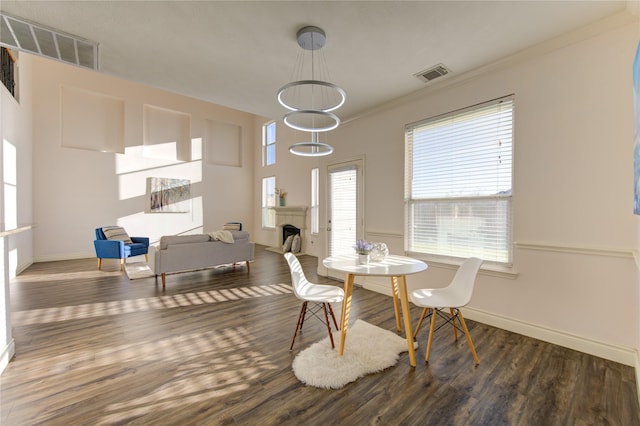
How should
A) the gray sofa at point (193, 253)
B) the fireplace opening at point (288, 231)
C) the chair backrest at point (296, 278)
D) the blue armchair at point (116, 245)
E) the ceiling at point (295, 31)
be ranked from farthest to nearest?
the fireplace opening at point (288, 231) → the blue armchair at point (116, 245) → the gray sofa at point (193, 253) → the chair backrest at point (296, 278) → the ceiling at point (295, 31)

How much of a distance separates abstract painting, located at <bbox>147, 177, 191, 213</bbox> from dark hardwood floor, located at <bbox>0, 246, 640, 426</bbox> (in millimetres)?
4600

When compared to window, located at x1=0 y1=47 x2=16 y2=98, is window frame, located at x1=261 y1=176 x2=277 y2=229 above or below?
below

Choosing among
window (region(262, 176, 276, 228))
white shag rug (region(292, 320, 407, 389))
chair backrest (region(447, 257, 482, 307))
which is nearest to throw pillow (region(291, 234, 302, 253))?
window (region(262, 176, 276, 228))

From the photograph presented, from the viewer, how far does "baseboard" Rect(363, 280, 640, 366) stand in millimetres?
2119

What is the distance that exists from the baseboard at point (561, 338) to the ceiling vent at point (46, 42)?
16.2 ft

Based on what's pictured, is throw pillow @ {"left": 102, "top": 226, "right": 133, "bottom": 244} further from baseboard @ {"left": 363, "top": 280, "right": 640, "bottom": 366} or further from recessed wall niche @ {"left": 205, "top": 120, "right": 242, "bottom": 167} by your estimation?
baseboard @ {"left": 363, "top": 280, "right": 640, "bottom": 366}

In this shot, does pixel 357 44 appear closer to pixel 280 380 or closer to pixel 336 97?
pixel 336 97

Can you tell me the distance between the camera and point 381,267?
2295 mm

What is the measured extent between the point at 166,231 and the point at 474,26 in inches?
327

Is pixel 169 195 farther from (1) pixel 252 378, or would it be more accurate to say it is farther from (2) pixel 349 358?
(2) pixel 349 358

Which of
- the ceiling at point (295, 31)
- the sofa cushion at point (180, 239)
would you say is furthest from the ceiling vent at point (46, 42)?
the sofa cushion at point (180, 239)

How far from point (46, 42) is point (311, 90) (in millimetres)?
2726

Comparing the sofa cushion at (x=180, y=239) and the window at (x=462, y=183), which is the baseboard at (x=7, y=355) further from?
the window at (x=462, y=183)

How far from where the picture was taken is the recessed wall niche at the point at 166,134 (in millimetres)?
7504
